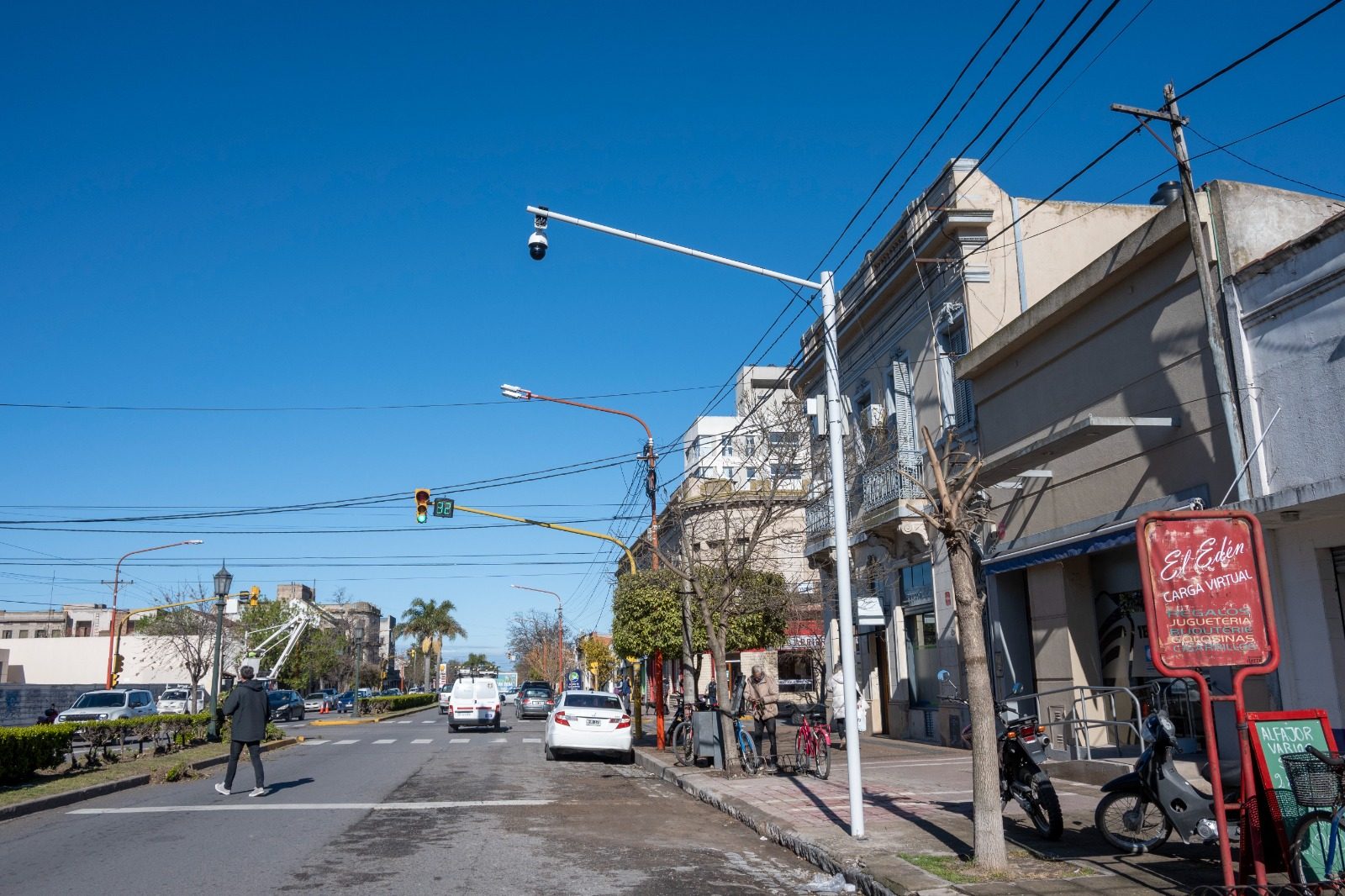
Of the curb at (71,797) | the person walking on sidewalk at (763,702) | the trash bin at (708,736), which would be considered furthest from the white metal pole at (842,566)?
the curb at (71,797)

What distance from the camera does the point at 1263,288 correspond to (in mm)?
11656

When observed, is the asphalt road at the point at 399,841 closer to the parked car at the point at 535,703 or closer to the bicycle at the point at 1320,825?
the bicycle at the point at 1320,825

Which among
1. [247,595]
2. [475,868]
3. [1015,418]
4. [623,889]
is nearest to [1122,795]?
[623,889]

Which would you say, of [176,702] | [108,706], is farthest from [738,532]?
[176,702]

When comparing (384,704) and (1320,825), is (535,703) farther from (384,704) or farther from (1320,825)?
(1320,825)

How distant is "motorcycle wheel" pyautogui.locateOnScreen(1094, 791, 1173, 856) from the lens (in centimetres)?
864

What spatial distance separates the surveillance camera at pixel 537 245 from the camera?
42.3 feet

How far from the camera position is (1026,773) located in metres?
9.56

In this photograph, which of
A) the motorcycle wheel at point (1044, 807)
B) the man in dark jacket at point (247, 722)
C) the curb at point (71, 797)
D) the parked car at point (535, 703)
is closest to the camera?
the motorcycle wheel at point (1044, 807)

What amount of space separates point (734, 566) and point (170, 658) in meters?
62.2

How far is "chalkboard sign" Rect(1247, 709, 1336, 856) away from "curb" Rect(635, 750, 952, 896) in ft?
7.37

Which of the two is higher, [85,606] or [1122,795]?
[85,606]

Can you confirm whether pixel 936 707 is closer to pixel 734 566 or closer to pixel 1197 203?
pixel 734 566

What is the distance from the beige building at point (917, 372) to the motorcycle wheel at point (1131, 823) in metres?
9.63
